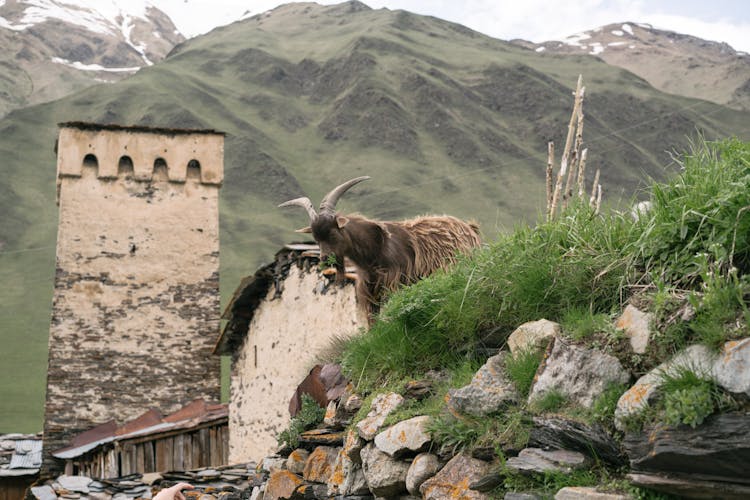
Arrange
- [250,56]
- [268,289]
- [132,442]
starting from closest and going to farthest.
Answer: [268,289], [132,442], [250,56]

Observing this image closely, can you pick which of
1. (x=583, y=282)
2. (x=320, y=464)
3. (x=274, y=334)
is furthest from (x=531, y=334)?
(x=274, y=334)

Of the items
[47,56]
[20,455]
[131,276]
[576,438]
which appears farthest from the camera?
[47,56]

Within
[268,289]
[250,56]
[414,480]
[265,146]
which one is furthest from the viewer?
[250,56]

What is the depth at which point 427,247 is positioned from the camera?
8.34 meters

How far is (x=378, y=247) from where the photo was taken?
8156mm

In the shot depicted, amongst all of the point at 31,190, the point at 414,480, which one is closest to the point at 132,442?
the point at 414,480

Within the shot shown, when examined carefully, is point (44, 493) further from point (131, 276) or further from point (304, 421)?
point (304, 421)

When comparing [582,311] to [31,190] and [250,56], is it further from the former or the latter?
[250,56]

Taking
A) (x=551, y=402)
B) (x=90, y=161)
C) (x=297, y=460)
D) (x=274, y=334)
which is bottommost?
(x=274, y=334)

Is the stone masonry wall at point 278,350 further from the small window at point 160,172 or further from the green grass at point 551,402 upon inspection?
the small window at point 160,172

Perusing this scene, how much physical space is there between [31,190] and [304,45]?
217 ft

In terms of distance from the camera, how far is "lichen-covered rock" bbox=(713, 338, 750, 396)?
3.55 metres

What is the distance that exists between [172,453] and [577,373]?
61.6 ft

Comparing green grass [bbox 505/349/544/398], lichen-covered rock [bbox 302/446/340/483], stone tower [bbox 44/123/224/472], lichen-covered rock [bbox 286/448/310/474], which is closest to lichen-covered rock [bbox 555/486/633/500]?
green grass [bbox 505/349/544/398]
